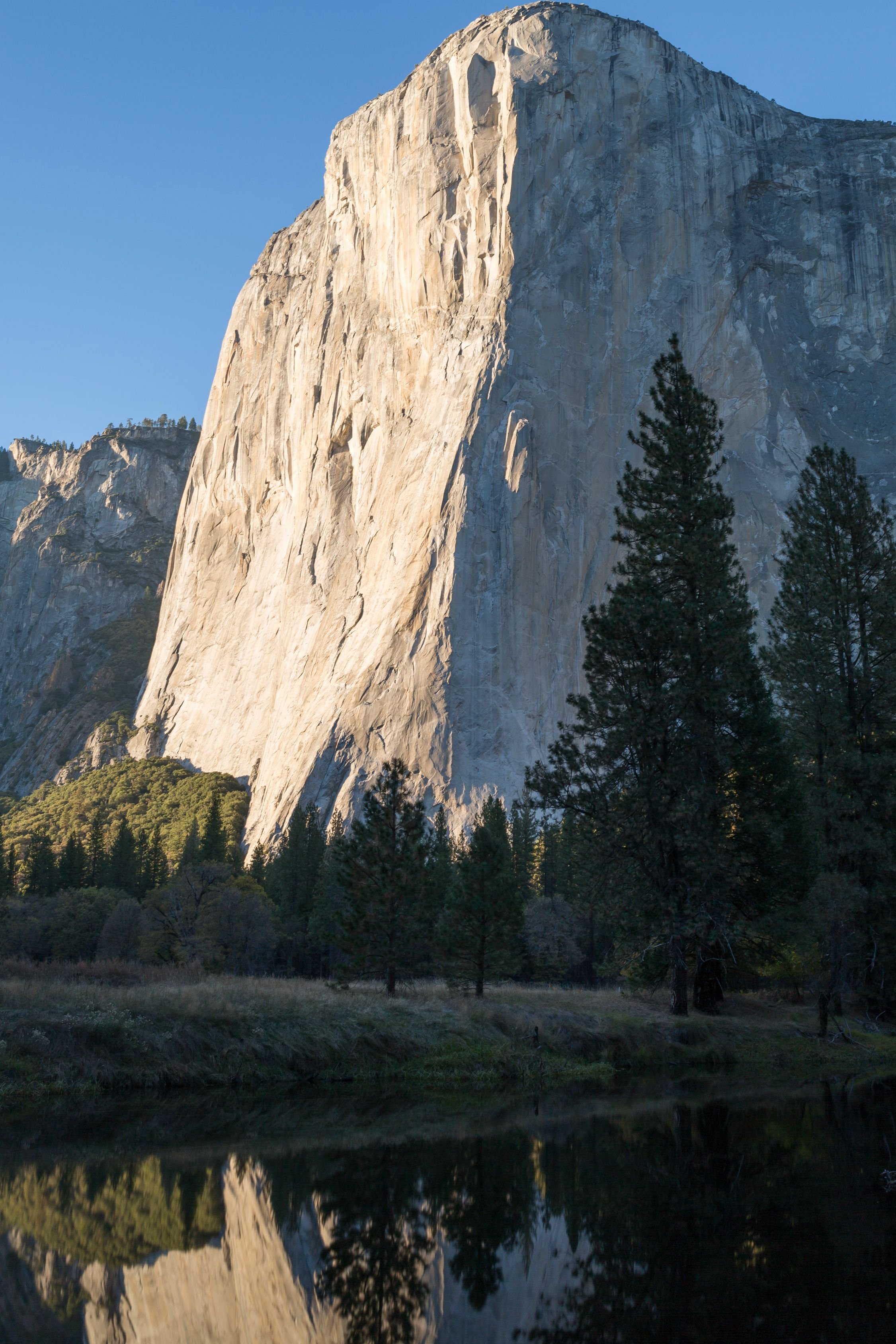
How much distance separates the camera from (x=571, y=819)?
76.6ft

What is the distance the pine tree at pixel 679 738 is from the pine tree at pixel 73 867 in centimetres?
4252

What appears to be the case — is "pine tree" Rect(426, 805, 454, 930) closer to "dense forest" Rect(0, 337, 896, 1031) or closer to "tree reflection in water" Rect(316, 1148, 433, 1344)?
"dense forest" Rect(0, 337, 896, 1031)

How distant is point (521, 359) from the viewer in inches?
2677

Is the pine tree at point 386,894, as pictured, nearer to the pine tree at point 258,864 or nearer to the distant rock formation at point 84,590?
the pine tree at point 258,864

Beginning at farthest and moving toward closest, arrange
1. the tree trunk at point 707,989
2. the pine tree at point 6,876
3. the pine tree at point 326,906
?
1. the pine tree at point 6,876
2. the pine tree at point 326,906
3. the tree trunk at point 707,989

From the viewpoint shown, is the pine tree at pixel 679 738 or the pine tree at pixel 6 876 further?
the pine tree at pixel 6 876

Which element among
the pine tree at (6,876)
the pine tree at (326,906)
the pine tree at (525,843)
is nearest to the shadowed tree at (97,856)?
the pine tree at (6,876)

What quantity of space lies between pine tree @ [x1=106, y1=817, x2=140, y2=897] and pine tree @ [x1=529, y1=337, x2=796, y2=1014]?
134ft

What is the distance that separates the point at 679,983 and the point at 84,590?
119 m

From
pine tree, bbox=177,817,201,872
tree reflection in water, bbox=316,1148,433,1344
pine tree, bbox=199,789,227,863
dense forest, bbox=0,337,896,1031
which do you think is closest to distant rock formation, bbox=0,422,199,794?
pine tree, bbox=177,817,201,872

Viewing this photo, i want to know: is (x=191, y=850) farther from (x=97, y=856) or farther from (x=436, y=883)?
(x=436, y=883)

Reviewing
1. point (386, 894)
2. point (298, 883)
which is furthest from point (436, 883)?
point (298, 883)

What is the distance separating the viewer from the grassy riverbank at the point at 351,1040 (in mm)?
14969

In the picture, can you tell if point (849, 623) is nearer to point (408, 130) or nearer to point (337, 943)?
point (337, 943)
